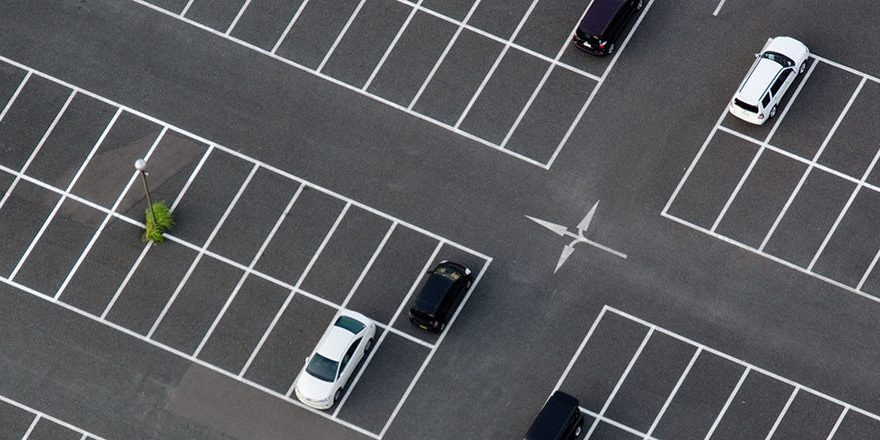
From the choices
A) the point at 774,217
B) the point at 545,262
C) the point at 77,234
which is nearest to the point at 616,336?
the point at 545,262

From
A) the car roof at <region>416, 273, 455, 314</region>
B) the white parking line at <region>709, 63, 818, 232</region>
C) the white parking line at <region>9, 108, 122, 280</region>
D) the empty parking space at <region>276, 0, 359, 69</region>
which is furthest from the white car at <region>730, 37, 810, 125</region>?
the white parking line at <region>9, 108, 122, 280</region>

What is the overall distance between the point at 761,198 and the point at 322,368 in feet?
62.9

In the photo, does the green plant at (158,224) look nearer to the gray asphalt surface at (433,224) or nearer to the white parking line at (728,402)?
the gray asphalt surface at (433,224)

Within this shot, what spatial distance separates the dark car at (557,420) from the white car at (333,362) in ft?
24.8

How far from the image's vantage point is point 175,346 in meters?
59.2

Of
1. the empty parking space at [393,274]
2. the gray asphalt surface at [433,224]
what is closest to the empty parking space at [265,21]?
the gray asphalt surface at [433,224]

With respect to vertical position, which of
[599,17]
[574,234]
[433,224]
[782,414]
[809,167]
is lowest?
[782,414]

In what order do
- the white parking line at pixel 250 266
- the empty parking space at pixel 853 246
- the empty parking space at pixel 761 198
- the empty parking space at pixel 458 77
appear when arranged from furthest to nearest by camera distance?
the empty parking space at pixel 458 77
the empty parking space at pixel 761 198
the white parking line at pixel 250 266
the empty parking space at pixel 853 246

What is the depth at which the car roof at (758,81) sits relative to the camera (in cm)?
5972

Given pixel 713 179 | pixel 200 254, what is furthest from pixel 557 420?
pixel 200 254

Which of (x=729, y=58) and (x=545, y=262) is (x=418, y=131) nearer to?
(x=545, y=262)

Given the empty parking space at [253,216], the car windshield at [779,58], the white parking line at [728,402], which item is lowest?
the empty parking space at [253,216]

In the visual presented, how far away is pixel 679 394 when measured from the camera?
5759 cm

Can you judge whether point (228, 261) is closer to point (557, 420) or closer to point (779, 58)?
point (557, 420)
